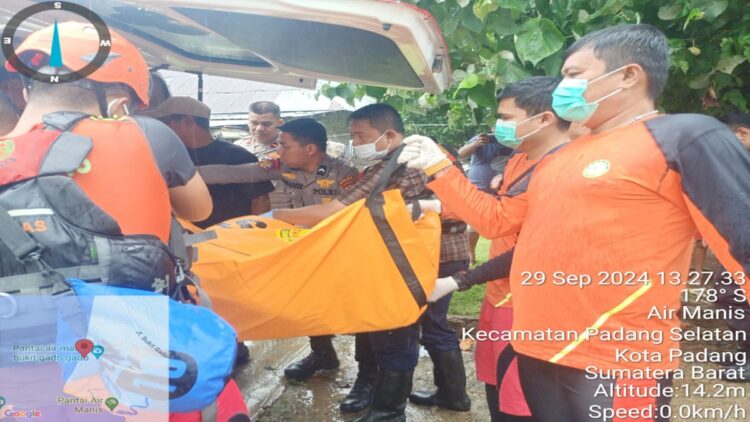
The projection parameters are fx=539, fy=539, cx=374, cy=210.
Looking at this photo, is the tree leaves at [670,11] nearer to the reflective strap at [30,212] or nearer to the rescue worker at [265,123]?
the reflective strap at [30,212]

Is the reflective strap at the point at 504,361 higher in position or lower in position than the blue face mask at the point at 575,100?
lower

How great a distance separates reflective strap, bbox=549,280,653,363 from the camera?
167cm

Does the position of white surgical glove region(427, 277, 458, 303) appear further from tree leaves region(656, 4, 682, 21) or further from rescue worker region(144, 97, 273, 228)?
tree leaves region(656, 4, 682, 21)

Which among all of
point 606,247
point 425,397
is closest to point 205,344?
point 606,247

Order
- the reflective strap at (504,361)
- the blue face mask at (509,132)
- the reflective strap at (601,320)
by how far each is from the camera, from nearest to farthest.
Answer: the reflective strap at (601,320)
the reflective strap at (504,361)
the blue face mask at (509,132)

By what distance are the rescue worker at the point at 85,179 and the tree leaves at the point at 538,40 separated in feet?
5.26

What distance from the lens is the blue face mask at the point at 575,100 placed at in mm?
1844

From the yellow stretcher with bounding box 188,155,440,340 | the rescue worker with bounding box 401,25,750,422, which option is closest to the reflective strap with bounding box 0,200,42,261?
the yellow stretcher with bounding box 188,155,440,340

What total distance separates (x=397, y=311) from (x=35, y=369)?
158 cm

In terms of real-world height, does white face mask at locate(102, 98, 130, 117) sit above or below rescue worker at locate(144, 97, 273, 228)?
above

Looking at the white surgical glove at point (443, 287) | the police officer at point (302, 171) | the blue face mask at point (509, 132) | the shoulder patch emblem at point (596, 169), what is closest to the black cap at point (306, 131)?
the police officer at point (302, 171)

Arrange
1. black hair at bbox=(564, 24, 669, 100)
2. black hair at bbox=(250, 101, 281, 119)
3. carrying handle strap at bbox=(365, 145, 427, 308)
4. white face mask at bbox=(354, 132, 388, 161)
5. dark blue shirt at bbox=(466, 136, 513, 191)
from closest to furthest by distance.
Result: 1. black hair at bbox=(564, 24, 669, 100)
2. carrying handle strap at bbox=(365, 145, 427, 308)
3. white face mask at bbox=(354, 132, 388, 161)
4. black hair at bbox=(250, 101, 281, 119)
5. dark blue shirt at bbox=(466, 136, 513, 191)

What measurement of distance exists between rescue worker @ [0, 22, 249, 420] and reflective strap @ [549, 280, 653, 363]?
4.28 ft

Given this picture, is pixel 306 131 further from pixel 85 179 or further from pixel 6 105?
pixel 85 179
